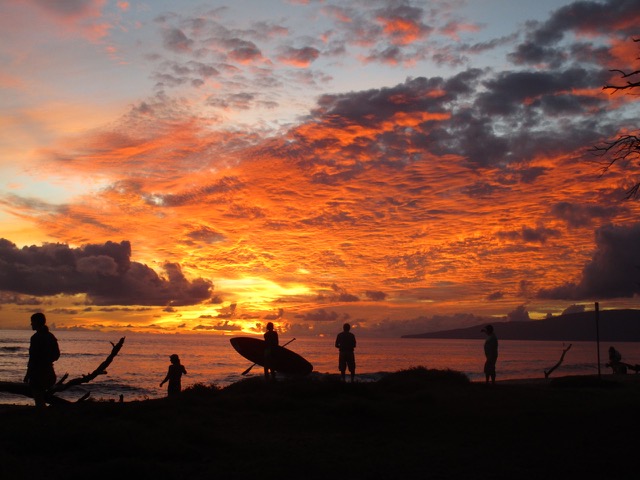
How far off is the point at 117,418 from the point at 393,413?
5638 millimetres

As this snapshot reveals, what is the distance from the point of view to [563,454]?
30.1ft

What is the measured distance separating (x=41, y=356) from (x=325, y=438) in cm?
494

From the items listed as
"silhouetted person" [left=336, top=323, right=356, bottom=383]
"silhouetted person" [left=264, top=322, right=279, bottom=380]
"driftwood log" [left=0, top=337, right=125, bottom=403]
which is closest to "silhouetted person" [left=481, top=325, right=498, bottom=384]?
"silhouetted person" [left=336, top=323, right=356, bottom=383]

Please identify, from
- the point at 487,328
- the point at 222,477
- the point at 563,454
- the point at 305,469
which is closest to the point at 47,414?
the point at 222,477

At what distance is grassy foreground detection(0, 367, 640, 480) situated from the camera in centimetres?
798

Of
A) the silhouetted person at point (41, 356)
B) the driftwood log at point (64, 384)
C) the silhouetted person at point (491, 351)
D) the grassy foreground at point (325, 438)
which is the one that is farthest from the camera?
the silhouetted person at point (491, 351)

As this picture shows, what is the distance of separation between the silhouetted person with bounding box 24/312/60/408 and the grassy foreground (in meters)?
0.57

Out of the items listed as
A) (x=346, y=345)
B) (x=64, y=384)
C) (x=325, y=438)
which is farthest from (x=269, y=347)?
(x=64, y=384)

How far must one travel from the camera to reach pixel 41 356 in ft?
32.0

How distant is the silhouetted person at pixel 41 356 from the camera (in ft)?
31.9

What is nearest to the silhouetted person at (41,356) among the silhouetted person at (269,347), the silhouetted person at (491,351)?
the silhouetted person at (269,347)

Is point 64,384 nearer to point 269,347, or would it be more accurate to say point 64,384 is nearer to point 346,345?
point 269,347

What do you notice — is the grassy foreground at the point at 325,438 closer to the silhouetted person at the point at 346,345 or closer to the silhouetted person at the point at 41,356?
the silhouetted person at the point at 41,356

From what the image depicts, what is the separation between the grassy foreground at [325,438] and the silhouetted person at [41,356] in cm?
57
